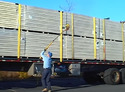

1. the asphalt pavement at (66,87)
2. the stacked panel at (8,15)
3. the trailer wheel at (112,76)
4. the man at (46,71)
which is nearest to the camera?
the stacked panel at (8,15)

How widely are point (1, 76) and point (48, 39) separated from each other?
1047cm

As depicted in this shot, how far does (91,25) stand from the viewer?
564 inches

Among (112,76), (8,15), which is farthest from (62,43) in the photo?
(112,76)

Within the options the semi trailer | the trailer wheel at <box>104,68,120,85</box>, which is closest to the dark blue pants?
the semi trailer

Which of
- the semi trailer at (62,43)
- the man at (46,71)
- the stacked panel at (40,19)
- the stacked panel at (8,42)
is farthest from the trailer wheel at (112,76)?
the stacked panel at (8,42)

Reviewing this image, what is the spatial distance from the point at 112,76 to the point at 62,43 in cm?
400

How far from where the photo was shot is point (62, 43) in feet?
42.4

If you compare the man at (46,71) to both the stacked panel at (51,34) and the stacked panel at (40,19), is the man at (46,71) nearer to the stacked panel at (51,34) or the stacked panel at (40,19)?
the stacked panel at (51,34)

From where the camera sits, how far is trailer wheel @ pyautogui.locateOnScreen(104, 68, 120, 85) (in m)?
14.9

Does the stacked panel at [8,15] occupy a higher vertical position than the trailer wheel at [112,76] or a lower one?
higher

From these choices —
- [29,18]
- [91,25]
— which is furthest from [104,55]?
[29,18]

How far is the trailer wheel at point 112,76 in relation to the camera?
1486 centimetres

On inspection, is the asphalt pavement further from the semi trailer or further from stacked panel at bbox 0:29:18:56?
stacked panel at bbox 0:29:18:56

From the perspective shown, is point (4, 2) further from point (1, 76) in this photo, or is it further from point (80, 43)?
point (1, 76)
